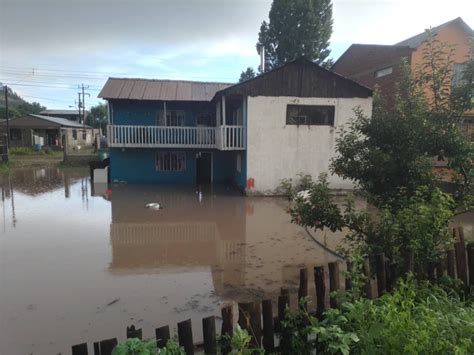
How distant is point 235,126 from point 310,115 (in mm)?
3531

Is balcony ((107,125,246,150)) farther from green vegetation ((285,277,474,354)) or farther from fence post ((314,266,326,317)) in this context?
green vegetation ((285,277,474,354))

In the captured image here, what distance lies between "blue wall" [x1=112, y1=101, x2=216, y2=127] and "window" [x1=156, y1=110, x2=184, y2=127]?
18cm

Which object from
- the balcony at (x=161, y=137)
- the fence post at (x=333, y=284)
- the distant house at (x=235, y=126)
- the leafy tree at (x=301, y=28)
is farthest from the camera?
the leafy tree at (x=301, y=28)

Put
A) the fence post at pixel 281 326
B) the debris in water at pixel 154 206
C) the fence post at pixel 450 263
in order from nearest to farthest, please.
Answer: the fence post at pixel 281 326 → the fence post at pixel 450 263 → the debris in water at pixel 154 206

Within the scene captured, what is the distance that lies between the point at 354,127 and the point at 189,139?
46.3 feet

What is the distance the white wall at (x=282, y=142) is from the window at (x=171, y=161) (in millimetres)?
5870

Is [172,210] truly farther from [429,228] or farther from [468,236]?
[429,228]

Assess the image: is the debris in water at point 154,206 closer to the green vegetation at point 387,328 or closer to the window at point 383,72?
the green vegetation at point 387,328

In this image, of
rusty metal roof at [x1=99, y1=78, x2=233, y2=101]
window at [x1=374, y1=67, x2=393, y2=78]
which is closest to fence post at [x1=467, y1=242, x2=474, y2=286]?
rusty metal roof at [x1=99, y1=78, x2=233, y2=101]

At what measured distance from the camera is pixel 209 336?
9.55ft

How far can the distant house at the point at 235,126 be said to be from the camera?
16.1 m

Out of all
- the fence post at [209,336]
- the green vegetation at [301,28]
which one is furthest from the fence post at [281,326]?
the green vegetation at [301,28]

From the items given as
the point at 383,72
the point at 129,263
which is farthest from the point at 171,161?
the point at 383,72

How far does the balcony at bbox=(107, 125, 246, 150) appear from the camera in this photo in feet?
60.9
